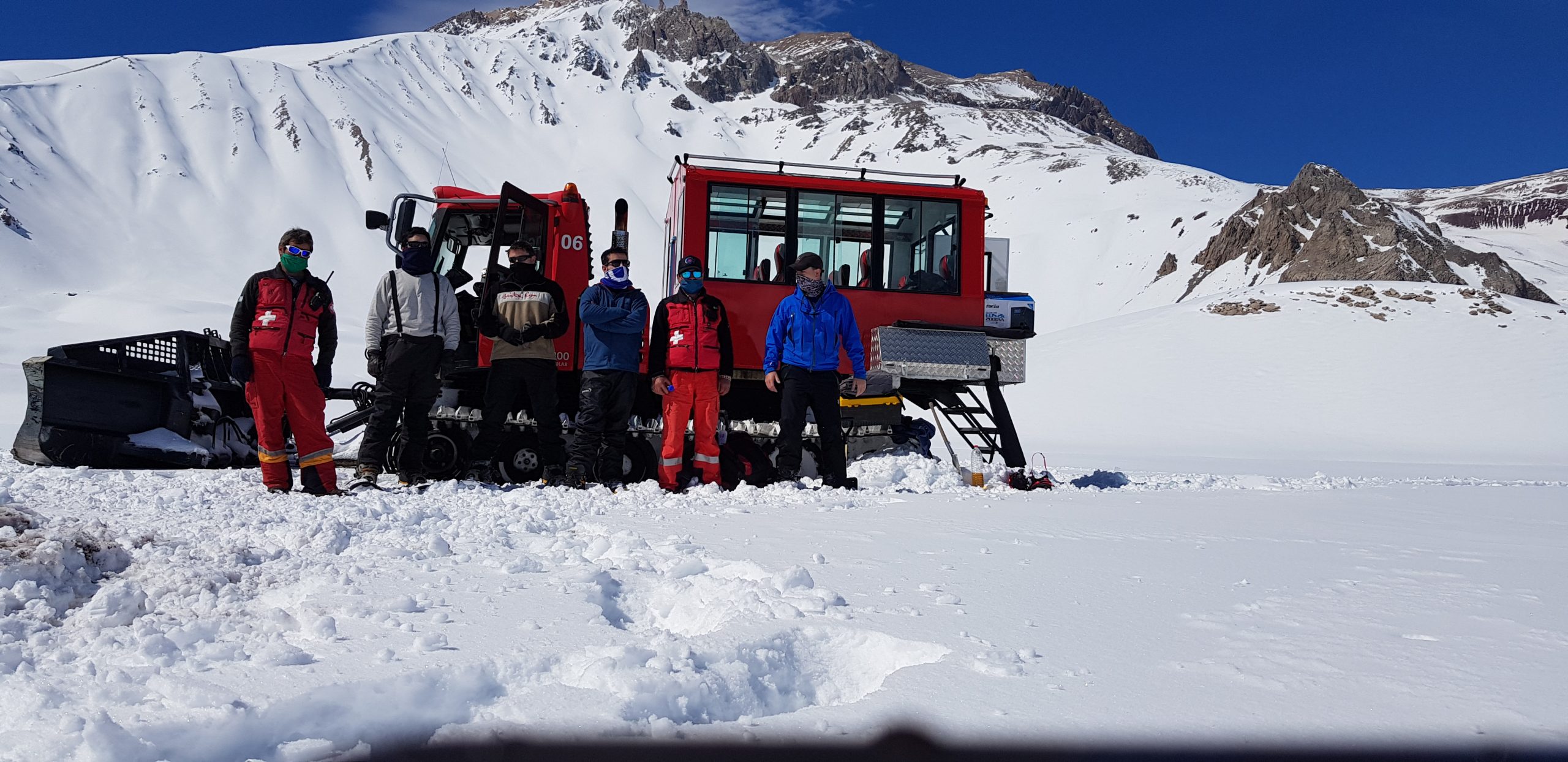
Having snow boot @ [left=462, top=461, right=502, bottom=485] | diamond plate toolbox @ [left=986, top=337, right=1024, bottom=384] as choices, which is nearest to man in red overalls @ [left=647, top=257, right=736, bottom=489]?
snow boot @ [left=462, top=461, right=502, bottom=485]

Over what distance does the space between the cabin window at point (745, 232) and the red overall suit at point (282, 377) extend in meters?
2.87

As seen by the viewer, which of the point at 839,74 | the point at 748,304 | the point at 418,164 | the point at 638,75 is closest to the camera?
the point at 748,304

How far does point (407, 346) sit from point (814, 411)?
2.75 metres

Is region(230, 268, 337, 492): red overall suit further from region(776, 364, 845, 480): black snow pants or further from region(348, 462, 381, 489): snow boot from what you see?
region(776, 364, 845, 480): black snow pants

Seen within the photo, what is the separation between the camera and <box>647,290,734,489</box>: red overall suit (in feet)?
20.6

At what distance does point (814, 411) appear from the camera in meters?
6.43

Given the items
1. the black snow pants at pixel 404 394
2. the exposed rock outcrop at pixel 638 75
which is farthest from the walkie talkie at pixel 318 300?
the exposed rock outcrop at pixel 638 75

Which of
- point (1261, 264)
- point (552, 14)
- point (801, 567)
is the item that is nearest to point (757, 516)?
point (801, 567)

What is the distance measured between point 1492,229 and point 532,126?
107m

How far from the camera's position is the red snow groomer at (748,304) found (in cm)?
672

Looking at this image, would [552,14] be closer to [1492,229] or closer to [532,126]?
[532,126]

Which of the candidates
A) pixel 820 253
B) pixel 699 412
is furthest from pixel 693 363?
pixel 820 253

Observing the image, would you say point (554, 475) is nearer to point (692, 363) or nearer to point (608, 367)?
point (608, 367)

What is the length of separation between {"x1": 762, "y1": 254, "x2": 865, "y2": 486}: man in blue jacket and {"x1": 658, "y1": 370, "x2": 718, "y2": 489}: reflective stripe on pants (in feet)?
1.43
